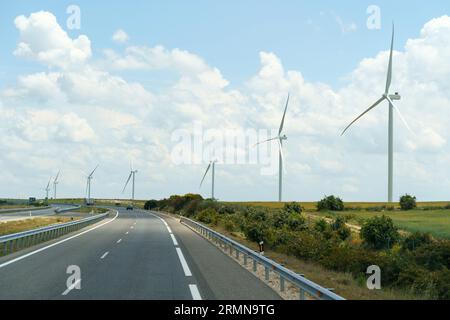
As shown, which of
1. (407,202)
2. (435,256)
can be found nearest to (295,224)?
(435,256)

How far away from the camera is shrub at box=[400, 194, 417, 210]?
91375 mm

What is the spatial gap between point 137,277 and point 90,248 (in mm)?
10163

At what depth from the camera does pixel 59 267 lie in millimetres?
16703

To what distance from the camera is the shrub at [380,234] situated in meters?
45.8

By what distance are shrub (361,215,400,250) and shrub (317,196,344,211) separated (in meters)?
44.1

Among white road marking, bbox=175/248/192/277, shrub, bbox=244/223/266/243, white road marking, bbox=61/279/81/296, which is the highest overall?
shrub, bbox=244/223/266/243

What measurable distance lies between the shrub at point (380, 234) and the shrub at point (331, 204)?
44.1 meters

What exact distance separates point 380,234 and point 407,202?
49002 mm

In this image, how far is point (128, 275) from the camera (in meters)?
15.1

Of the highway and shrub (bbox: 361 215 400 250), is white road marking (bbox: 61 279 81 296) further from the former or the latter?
shrub (bbox: 361 215 400 250)

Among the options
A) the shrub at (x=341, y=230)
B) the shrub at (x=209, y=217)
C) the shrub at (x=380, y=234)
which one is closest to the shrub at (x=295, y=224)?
the shrub at (x=380, y=234)

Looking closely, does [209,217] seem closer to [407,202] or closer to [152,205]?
[407,202]

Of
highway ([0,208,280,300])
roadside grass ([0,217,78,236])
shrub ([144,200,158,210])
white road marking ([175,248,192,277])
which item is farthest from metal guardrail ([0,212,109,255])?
shrub ([144,200,158,210])
